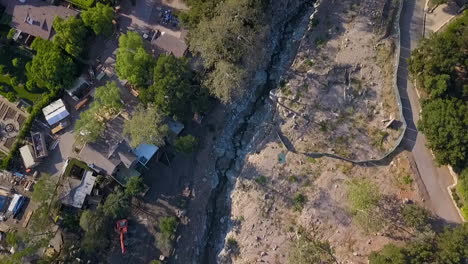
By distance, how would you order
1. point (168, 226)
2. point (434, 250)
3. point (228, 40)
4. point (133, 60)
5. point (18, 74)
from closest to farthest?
point (434, 250), point (228, 40), point (133, 60), point (168, 226), point (18, 74)

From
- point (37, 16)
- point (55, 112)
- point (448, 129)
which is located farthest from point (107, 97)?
point (448, 129)

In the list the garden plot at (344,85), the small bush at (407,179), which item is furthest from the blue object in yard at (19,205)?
the small bush at (407,179)

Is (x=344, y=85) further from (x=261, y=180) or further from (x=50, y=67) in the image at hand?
(x=50, y=67)

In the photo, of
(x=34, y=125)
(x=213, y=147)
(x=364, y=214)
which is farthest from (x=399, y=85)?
(x=34, y=125)

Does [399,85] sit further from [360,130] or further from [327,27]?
[327,27]

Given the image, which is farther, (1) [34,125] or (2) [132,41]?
(1) [34,125]

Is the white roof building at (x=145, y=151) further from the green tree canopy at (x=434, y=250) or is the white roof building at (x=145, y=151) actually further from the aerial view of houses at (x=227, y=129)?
the green tree canopy at (x=434, y=250)
